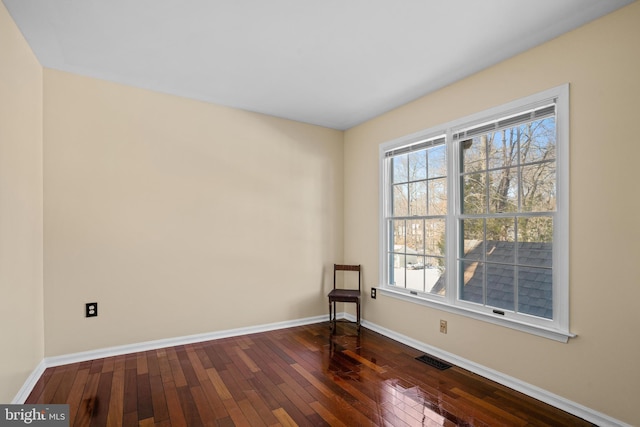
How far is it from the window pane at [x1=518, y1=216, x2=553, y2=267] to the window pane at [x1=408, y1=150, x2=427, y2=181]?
1.15 metres

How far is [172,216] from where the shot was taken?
11.2 ft

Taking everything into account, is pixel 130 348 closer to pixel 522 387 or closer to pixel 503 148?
pixel 522 387

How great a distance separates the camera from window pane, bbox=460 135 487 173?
2.95 meters

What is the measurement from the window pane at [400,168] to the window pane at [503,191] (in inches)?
40.8

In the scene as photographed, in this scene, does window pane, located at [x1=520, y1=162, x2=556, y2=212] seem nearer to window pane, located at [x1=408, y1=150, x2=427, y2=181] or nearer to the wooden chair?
window pane, located at [x1=408, y1=150, x2=427, y2=181]

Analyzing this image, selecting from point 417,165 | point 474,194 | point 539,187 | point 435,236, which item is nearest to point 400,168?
point 417,165

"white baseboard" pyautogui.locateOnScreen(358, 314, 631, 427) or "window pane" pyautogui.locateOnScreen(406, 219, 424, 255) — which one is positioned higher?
"window pane" pyautogui.locateOnScreen(406, 219, 424, 255)

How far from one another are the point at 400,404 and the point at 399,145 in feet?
8.49

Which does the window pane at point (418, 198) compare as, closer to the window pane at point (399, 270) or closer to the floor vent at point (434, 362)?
the window pane at point (399, 270)

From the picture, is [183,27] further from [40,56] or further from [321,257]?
[321,257]

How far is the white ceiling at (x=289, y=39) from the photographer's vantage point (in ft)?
6.84

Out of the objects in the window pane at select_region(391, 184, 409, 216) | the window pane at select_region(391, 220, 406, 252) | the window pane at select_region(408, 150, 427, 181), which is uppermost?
the window pane at select_region(408, 150, 427, 181)

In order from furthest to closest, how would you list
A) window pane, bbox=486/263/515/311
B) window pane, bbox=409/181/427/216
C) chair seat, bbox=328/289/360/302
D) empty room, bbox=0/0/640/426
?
chair seat, bbox=328/289/360/302, window pane, bbox=409/181/427/216, window pane, bbox=486/263/515/311, empty room, bbox=0/0/640/426

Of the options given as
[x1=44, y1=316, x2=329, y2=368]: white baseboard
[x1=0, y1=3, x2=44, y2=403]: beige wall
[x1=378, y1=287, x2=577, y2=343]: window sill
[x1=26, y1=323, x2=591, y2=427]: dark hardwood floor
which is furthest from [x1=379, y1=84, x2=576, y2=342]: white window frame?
[x1=0, y1=3, x2=44, y2=403]: beige wall
